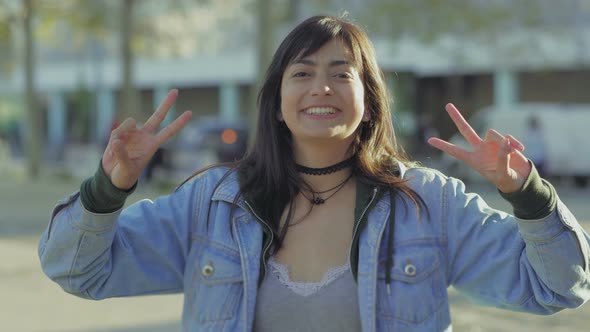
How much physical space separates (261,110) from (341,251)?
56 centimetres

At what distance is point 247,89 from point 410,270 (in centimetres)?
5249

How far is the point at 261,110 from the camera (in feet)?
10.5

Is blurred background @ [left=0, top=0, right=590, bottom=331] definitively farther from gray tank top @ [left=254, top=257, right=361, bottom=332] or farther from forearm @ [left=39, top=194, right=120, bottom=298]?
forearm @ [left=39, top=194, right=120, bottom=298]

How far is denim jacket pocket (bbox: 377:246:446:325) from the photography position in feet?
9.04

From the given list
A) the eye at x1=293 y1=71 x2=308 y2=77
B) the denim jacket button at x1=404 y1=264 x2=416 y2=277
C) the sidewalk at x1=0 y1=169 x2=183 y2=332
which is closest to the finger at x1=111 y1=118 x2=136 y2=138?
the eye at x1=293 y1=71 x2=308 y2=77

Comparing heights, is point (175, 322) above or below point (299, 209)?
below

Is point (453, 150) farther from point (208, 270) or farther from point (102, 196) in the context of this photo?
point (102, 196)

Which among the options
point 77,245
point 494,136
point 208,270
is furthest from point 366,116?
point 77,245

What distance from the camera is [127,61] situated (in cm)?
2095

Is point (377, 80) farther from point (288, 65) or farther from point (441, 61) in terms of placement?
point (441, 61)

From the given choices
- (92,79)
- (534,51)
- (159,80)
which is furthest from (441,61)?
(92,79)

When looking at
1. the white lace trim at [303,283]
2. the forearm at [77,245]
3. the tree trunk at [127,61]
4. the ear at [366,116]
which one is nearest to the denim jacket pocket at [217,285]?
the white lace trim at [303,283]

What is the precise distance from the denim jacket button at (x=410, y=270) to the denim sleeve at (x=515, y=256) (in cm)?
14

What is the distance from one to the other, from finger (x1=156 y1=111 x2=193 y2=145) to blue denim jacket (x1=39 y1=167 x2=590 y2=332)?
0.18 meters
